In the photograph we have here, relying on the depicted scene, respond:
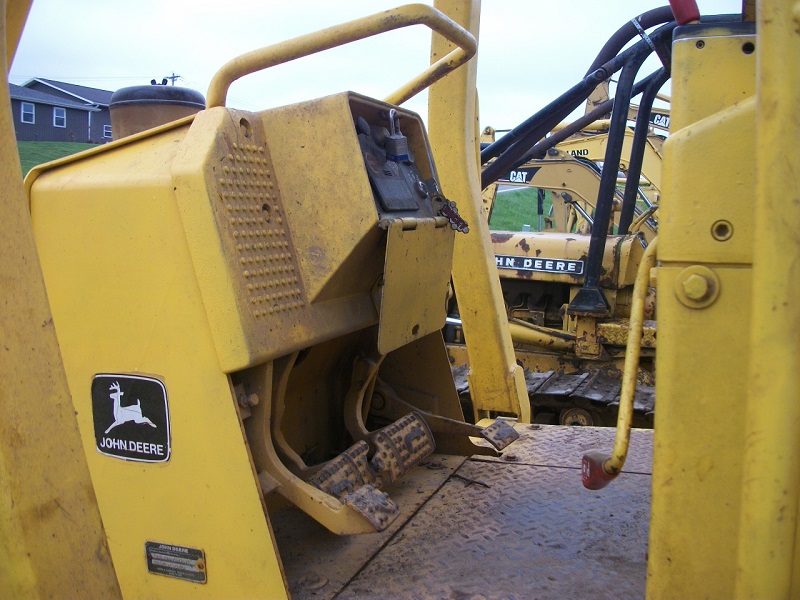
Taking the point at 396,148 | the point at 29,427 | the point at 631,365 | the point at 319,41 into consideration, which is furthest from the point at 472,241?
the point at 29,427

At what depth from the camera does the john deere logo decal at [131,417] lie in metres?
1.86

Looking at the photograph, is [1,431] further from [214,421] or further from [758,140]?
[758,140]

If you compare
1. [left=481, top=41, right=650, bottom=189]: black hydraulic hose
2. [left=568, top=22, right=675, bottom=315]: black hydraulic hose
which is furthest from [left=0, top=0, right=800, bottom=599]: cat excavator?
[left=568, top=22, right=675, bottom=315]: black hydraulic hose

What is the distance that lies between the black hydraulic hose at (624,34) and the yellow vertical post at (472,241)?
167 centimetres

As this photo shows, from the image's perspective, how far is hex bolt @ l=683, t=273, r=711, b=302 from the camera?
1.24m

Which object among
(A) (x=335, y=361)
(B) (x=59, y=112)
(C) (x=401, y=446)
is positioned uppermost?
(B) (x=59, y=112)

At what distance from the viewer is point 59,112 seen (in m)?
27.7

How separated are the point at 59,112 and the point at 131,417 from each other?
28963 mm

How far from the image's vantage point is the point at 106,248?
1879mm

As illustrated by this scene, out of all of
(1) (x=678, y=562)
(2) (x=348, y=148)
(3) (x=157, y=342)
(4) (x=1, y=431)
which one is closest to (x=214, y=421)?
(3) (x=157, y=342)

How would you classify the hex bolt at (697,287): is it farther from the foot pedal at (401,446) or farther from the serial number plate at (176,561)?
the foot pedal at (401,446)

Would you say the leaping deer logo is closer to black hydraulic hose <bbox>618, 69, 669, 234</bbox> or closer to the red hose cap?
the red hose cap

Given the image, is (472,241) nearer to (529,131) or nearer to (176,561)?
(529,131)

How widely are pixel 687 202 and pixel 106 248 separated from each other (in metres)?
1.30
